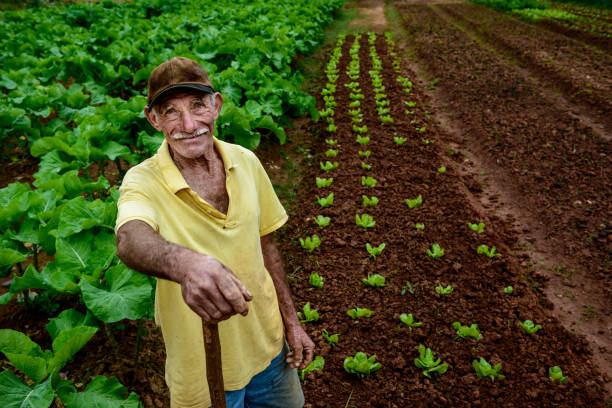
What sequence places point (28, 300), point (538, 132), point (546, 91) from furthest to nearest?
point (546, 91), point (538, 132), point (28, 300)

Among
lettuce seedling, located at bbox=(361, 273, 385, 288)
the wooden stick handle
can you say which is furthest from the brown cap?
lettuce seedling, located at bbox=(361, 273, 385, 288)

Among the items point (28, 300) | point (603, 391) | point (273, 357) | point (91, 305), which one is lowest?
point (603, 391)

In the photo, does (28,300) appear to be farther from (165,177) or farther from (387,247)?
(387,247)

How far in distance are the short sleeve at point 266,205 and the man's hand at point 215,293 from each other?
0.84 m

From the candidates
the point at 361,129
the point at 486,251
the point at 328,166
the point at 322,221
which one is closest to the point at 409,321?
the point at 486,251

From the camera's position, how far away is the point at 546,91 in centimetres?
873

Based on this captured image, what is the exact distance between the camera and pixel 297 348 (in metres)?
1.93

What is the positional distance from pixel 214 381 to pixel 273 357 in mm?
686

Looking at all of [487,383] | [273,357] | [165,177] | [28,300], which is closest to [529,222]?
[487,383]

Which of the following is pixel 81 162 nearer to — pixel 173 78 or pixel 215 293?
pixel 173 78

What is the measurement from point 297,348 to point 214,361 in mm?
914

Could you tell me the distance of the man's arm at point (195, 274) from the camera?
931 millimetres

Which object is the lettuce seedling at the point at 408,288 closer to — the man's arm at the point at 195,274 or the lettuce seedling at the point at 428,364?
the lettuce seedling at the point at 428,364

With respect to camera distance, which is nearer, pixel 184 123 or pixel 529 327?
pixel 184 123
